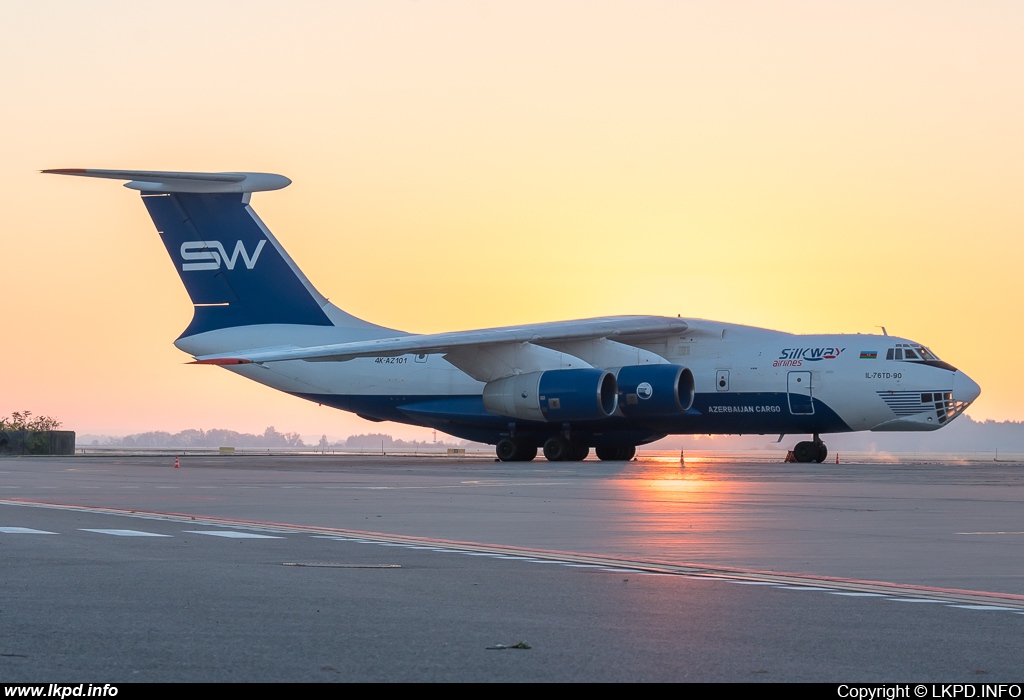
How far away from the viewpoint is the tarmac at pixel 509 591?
6.00 m

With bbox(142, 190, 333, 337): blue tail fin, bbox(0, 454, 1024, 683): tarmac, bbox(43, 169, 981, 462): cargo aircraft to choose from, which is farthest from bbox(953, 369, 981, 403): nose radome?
bbox(0, 454, 1024, 683): tarmac

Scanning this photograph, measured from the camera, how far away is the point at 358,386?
42.5m

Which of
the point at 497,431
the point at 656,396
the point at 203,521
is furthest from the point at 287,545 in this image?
the point at 497,431

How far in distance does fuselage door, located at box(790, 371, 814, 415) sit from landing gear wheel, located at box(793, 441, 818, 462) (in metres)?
1.87

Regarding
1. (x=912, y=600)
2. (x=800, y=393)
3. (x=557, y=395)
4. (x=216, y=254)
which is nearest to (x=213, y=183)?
(x=216, y=254)

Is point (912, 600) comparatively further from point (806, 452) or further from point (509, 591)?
point (806, 452)

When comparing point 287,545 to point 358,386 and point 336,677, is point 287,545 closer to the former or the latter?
point 336,677

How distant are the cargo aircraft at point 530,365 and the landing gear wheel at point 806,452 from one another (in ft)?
0.13

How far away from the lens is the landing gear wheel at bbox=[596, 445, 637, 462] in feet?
134

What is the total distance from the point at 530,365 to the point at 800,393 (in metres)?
7.41

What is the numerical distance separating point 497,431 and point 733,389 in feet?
24.8

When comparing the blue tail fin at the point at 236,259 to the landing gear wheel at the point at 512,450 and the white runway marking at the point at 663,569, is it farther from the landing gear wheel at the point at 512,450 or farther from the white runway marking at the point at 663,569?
the white runway marking at the point at 663,569
